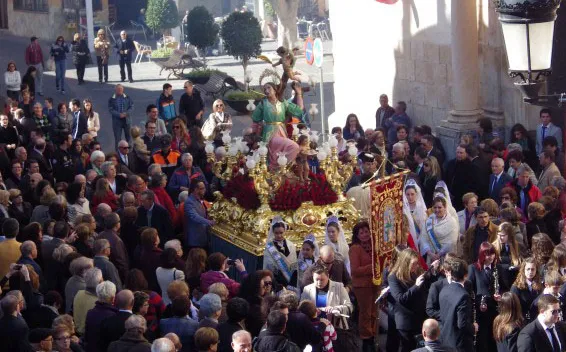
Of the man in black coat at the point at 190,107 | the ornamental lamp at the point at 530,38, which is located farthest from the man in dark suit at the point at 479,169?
the ornamental lamp at the point at 530,38

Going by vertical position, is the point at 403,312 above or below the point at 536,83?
below

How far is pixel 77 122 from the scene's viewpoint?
2175 cm

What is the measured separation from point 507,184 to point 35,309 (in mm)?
6328

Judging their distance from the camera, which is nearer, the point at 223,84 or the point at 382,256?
the point at 382,256

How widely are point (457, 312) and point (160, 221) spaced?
14.8ft

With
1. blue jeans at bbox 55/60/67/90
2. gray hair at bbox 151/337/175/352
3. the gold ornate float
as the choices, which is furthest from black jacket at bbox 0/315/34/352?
blue jeans at bbox 55/60/67/90

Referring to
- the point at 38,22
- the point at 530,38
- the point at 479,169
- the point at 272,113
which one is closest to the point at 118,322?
the point at 530,38

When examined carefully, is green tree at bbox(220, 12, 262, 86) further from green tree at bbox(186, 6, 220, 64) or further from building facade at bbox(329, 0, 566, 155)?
building facade at bbox(329, 0, 566, 155)

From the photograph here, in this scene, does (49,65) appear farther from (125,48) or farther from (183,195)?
(183,195)

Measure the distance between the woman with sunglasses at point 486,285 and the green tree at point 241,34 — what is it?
21.0 metres

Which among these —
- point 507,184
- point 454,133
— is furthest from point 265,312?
point 454,133

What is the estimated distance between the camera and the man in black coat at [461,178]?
55.2 ft

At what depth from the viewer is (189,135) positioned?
19.1 m

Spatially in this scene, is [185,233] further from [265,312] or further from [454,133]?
[454,133]
